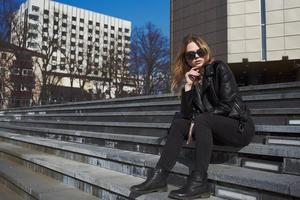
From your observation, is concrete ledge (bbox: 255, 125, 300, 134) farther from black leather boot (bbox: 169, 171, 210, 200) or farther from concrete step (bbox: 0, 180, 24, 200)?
concrete step (bbox: 0, 180, 24, 200)

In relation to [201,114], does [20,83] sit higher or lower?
higher

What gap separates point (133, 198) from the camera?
3795 mm

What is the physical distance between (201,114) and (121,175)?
1717 millimetres

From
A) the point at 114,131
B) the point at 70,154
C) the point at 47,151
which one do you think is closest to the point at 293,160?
the point at 70,154

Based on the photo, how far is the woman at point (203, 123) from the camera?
3.38 meters

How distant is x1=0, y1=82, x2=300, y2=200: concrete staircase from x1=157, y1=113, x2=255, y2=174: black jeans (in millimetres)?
A: 180

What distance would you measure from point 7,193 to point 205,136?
13.0 ft

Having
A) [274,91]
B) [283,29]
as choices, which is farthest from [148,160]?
[283,29]

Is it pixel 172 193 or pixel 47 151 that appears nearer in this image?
→ pixel 172 193

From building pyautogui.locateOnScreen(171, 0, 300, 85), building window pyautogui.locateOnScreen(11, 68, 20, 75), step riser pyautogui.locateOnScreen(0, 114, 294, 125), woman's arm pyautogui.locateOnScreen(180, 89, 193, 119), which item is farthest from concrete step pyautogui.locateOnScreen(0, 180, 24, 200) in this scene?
building window pyautogui.locateOnScreen(11, 68, 20, 75)

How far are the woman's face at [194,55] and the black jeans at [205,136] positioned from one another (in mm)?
689

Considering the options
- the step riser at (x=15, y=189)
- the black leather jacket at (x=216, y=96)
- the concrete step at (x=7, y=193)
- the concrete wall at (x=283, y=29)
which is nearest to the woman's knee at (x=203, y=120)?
the black leather jacket at (x=216, y=96)

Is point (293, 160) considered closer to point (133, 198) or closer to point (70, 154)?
point (133, 198)

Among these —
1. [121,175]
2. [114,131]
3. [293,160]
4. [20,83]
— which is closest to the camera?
[293,160]
